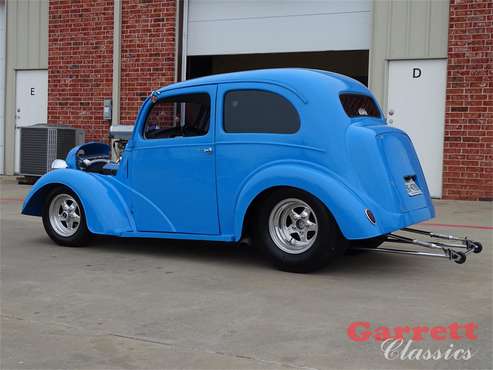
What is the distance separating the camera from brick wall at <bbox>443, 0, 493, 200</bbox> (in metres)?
11.5

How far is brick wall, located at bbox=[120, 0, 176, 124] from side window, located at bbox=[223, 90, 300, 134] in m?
7.84

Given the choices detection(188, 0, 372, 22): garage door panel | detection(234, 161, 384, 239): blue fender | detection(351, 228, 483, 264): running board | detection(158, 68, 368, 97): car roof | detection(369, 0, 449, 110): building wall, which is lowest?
detection(351, 228, 483, 264): running board

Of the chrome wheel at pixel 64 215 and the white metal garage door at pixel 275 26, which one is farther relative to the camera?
the white metal garage door at pixel 275 26

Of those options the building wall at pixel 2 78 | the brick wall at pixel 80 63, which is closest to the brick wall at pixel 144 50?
the brick wall at pixel 80 63

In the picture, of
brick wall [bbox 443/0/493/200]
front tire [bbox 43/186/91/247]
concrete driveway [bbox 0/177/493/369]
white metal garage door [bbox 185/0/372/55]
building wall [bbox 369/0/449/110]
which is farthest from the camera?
white metal garage door [bbox 185/0/372/55]

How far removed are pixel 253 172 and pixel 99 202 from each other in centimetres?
172

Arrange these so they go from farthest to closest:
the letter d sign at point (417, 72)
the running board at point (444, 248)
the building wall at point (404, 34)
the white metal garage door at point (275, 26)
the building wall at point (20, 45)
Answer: the building wall at point (20, 45) < the white metal garage door at point (275, 26) < the letter d sign at point (417, 72) < the building wall at point (404, 34) < the running board at point (444, 248)

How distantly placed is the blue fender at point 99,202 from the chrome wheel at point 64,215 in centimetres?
22

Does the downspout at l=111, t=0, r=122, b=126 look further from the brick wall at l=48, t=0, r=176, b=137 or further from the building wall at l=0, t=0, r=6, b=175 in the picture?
the building wall at l=0, t=0, r=6, b=175

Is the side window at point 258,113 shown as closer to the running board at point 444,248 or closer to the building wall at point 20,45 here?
the running board at point 444,248

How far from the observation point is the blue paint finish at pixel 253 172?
5.94 m

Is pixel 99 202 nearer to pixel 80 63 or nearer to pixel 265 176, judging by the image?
pixel 265 176

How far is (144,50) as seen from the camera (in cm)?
1446

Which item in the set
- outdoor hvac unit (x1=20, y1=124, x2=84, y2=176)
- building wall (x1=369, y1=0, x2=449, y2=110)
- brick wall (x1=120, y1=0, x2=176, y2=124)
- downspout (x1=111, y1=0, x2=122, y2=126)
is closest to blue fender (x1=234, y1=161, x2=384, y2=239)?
building wall (x1=369, y1=0, x2=449, y2=110)
